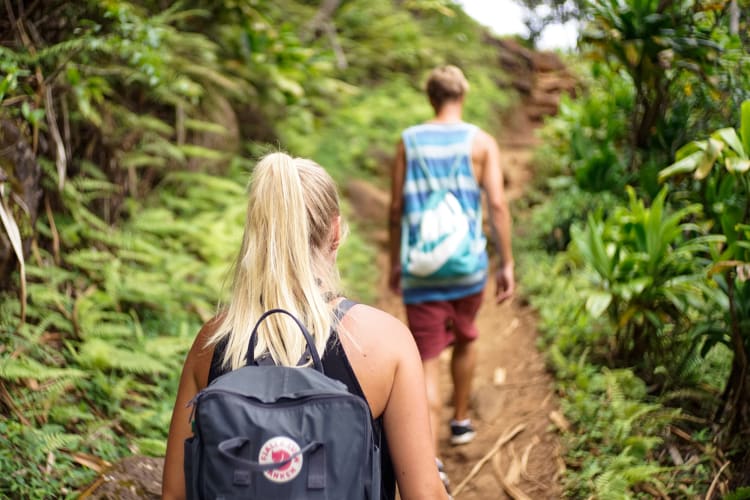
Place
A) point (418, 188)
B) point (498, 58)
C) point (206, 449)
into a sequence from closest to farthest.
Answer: point (206, 449) < point (418, 188) < point (498, 58)

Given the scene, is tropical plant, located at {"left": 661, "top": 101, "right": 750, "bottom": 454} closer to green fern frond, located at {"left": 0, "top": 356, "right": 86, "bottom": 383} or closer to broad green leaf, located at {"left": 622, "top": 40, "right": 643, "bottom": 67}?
broad green leaf, located at {"left": 622, "top": 40, "right": 643, "bottom": 67}

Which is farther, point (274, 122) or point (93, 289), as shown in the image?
point (274, 122)

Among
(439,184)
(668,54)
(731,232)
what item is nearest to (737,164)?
(731,232)

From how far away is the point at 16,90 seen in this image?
420 centimetres

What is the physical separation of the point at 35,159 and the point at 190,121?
2.18 metres

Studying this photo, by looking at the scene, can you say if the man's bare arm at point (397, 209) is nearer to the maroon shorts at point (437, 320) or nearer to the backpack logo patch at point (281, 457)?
the maroon shorts at point (437, 320)

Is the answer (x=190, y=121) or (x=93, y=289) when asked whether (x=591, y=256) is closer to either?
(x=93, y=289)

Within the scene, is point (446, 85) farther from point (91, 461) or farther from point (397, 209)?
point (91, 461)

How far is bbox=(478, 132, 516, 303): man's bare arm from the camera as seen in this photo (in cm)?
393

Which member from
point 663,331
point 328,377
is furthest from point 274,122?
point 328,377

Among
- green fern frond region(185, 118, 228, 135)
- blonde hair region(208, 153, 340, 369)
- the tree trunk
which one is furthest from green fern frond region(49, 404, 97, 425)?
green fern frond region(185, 118, 228, 135)

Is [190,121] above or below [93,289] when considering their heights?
above

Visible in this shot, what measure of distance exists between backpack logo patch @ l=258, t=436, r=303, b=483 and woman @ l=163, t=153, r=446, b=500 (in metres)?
0.27

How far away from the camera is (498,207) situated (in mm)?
4016
